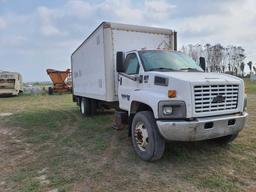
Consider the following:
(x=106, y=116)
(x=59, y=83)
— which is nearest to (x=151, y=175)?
(x=106, y=116)

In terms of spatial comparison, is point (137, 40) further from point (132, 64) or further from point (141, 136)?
point (141, 136)

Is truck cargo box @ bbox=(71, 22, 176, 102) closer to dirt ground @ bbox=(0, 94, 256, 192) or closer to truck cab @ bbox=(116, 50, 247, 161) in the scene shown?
truck cab @ bbox=(116, 50, 247, 161)

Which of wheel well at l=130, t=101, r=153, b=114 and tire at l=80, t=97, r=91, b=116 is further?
tire at l=80, t=97, r=91, b=116

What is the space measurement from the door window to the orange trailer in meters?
21.4

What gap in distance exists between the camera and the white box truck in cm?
434

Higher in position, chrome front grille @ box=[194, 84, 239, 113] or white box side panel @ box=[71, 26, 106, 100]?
white box side panel @ box=[71, 26, 106, 100]

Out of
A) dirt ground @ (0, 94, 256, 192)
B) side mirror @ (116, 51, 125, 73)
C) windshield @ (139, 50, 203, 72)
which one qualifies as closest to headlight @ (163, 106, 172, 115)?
dirt ground @ (0, 94, 256, 192)

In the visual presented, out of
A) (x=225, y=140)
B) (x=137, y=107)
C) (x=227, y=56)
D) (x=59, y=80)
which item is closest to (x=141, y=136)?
(x=137, y=107)

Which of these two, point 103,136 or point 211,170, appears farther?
point 103,136

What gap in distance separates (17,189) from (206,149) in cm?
372

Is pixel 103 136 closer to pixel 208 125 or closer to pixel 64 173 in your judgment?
pixel 64 173

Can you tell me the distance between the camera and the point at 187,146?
5746mm

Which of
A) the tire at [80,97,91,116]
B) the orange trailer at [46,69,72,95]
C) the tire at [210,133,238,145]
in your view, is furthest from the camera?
the orange trailer at [46,69,72,95]

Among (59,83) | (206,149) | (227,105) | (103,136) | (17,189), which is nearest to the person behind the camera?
(17,189)
